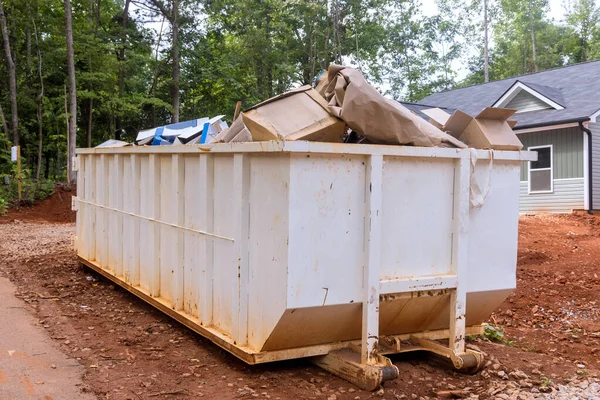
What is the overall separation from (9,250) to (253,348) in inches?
348

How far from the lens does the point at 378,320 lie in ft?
13.1

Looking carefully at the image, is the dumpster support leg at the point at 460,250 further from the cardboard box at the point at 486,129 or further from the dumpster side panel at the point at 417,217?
the cardboard box at the point at 486,129

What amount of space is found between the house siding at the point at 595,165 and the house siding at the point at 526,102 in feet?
6.64

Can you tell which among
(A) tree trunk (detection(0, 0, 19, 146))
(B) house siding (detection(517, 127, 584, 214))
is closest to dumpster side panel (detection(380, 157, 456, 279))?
(B) house siding (detection(517, 127, 584, 214))

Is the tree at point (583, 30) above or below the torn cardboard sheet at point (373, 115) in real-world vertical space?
above

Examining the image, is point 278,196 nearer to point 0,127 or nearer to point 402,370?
point 402,370

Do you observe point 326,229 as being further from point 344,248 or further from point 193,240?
point 193,240

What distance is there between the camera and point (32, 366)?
14.5ft

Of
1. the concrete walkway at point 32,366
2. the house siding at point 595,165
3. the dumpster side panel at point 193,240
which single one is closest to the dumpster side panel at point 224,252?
the dumpster side panel at point 193,240

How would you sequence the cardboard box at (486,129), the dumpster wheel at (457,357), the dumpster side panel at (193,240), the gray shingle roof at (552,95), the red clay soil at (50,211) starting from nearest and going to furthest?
1. the dumpster wheel at (457,357)
2. the cardboard box at (486,129)
3. the dumpster side panel at (193,240)
4. the gray shingle roof at (552,95)
5. the red clay soil at (50,211)

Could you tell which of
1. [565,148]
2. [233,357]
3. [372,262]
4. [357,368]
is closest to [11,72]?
[565,148]

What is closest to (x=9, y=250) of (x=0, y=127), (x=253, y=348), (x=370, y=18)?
(x=253, y=348)

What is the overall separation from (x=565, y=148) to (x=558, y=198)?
156cm

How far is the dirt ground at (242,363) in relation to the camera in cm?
393
